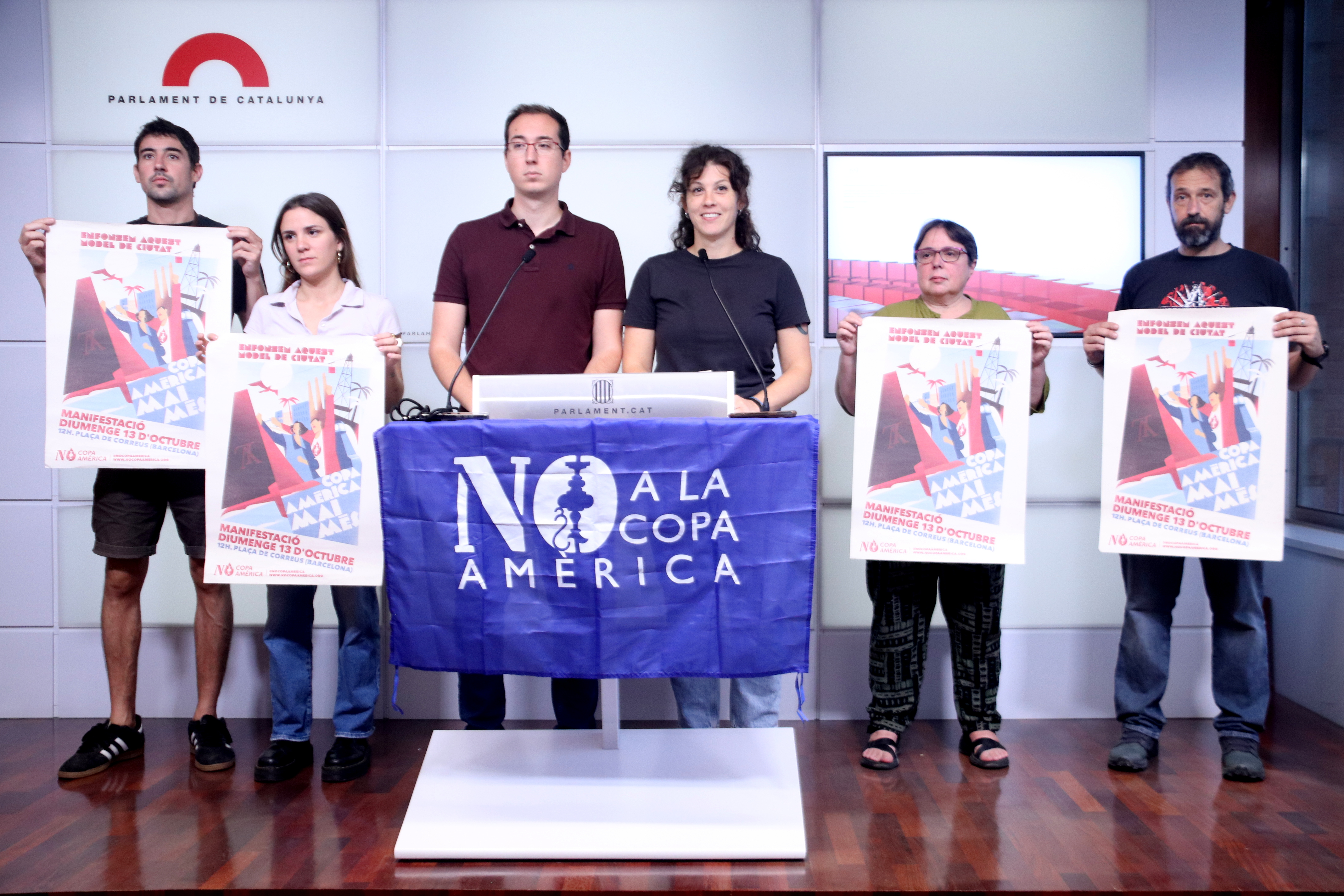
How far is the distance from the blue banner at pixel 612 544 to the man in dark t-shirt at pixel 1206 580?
1.33m

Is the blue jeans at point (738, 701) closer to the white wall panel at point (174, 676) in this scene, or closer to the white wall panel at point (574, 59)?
the white wall panel at point (174, 676)

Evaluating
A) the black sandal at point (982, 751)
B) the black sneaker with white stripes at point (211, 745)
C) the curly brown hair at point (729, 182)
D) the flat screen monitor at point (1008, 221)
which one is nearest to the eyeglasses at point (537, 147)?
the curly brown hair at point (729, 182)

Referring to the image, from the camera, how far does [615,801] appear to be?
2068 millimetres

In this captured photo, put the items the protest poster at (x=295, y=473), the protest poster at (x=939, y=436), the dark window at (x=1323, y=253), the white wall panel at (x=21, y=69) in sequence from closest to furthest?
the protest poster at (x=295, y=473) → the protest poster at (x=939, y=436) → the white wall panel at (x=21, y=69) → the dark window at (x=1323, y=253)

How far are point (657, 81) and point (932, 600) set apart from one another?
204 centimetres

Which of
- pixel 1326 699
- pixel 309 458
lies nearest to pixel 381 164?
pixel 309 458

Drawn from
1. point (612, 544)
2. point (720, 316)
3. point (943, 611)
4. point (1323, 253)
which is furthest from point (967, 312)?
point (1323, 253)

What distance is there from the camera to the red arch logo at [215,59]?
3287 mm

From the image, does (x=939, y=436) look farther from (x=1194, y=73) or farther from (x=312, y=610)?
(x=1194, y=73)

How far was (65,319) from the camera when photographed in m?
2.53

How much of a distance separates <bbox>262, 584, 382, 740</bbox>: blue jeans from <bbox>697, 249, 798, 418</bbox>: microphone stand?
127 centimetres

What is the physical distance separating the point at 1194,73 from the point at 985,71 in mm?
737

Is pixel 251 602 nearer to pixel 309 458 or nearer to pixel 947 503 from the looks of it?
pixel 309 458

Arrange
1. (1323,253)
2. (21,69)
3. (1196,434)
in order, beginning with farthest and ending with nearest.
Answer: (1323,253), (21,69), (1196,434)
